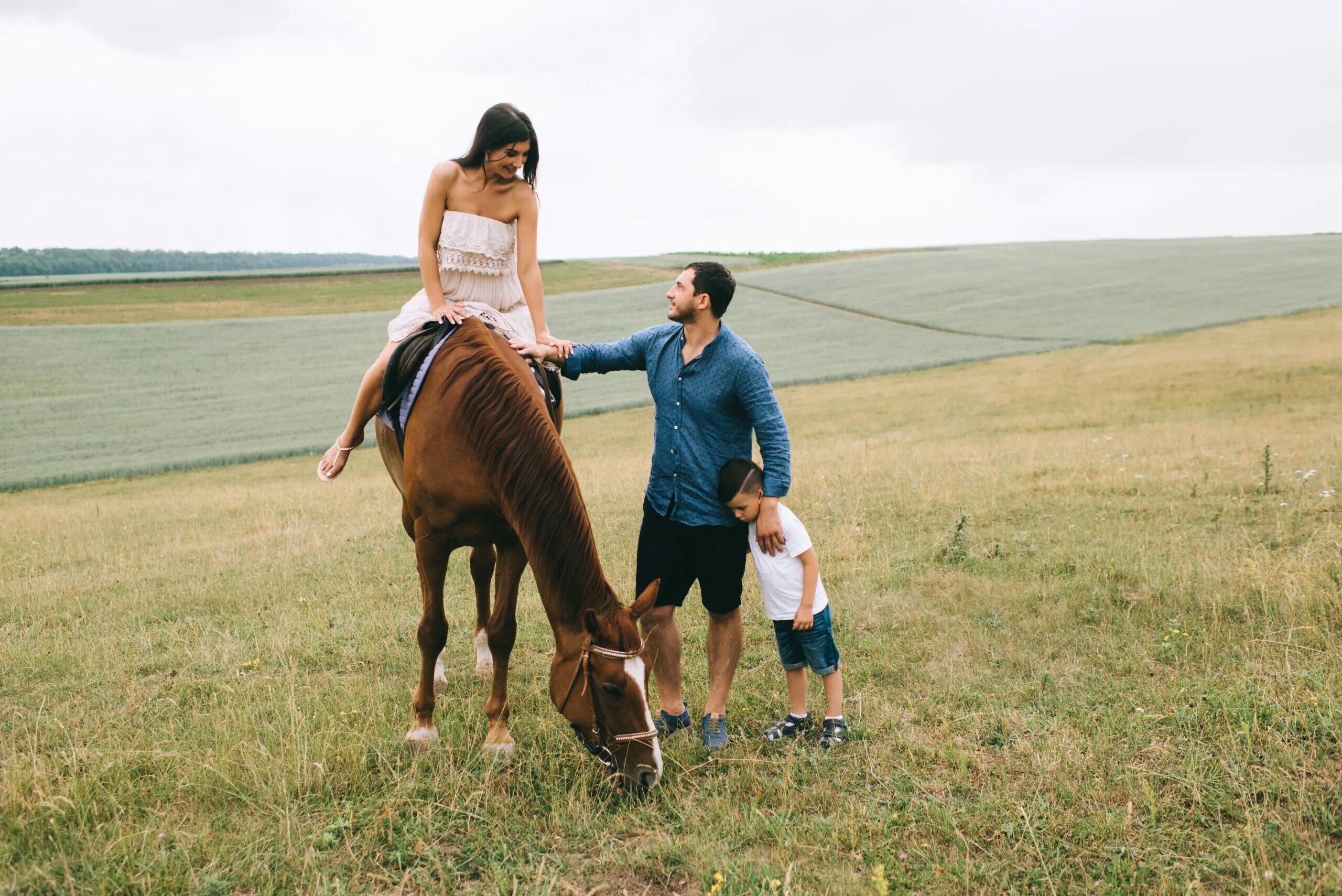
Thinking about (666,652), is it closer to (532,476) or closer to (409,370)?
(532,476)

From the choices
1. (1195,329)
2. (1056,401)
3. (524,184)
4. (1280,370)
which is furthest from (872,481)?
(1195,329)

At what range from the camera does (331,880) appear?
3.10 m

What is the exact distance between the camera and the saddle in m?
4.46

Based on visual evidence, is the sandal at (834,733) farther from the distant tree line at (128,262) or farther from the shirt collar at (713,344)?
the distant tree line at (128,262)

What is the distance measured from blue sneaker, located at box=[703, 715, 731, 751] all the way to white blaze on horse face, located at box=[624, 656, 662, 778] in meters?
0.59

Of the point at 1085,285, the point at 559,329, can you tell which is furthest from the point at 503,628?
the point at 1085,285

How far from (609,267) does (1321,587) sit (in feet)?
200

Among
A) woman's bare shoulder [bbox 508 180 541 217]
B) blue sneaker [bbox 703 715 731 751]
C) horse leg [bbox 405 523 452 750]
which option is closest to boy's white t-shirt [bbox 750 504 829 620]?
blue sneaker [bbox 703 715 731 751]

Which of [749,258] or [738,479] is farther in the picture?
[749,258]

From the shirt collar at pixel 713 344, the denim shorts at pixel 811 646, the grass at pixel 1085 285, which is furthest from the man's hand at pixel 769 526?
the grass at pixel 1085 285

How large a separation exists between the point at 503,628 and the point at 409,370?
147 centimetres

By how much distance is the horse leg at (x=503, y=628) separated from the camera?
14.0 ft

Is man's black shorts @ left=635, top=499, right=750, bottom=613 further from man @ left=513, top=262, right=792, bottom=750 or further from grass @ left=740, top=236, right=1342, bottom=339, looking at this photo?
grass @ left=740, top=236, right=1342, bottom=339

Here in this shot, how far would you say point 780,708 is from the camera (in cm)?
455
